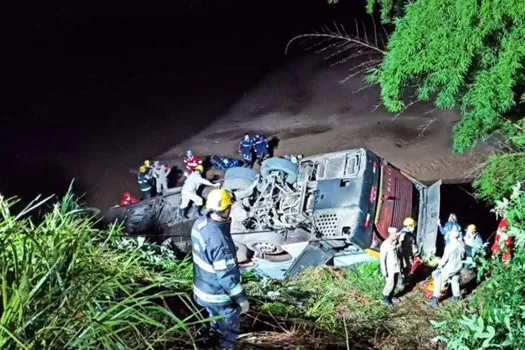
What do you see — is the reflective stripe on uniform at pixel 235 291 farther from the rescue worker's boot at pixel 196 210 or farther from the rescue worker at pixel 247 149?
the rescue worker at pixel 247 149

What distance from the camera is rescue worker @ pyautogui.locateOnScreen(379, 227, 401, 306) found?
6.53m

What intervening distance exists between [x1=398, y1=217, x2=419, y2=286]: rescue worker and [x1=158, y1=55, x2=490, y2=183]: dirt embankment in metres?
3.68

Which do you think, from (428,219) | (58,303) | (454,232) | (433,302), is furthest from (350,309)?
(58,303)

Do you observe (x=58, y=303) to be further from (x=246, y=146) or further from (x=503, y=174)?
(x=246, y=146)

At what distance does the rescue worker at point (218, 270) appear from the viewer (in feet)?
13.6

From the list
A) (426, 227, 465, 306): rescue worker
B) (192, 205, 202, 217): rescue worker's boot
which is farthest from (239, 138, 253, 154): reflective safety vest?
(426, 227, 465, 306): rescue worker

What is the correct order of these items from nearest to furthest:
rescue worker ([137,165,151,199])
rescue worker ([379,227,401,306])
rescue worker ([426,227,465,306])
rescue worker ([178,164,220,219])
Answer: rescue worker ([426,227,465,306]) → rescue worker ([379,227,401,306]) → rescue worker ([178,164,220,219]) → rescue worker ([137,165,151,199])

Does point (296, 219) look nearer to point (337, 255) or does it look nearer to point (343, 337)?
point (337, 255)

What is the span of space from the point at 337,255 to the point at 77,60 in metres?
15.3

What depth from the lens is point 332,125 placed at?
44.1 ft

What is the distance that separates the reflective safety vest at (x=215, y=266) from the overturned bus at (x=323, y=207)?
295 centimetres

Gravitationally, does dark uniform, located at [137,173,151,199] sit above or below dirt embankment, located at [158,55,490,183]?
below

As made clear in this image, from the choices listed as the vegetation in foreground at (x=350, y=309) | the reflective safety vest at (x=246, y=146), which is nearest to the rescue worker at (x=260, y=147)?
the reflective safety vest at (x=246, y=146)

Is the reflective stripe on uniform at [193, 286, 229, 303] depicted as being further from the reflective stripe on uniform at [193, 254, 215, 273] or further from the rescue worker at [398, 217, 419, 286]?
the rescue worker at [398, 217, 419, 286]
